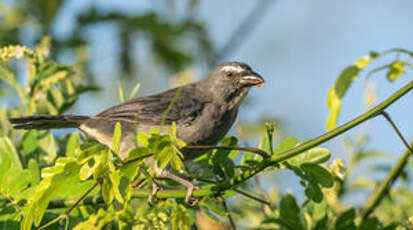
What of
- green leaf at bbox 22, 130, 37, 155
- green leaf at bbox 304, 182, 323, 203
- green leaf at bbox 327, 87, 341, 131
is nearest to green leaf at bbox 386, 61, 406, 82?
green leaf at bbox 327, 87, 341, 131

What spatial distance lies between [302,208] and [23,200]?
1.23 metres

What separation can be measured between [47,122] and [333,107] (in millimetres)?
1720

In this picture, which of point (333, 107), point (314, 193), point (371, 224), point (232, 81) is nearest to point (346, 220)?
point (371, 224)

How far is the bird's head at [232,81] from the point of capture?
4.40 meters

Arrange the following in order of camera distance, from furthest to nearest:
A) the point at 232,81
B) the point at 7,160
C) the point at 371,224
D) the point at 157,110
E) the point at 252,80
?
the point at 232,81 < the point at 252,80 < the point at 157,110 < the point at 7,160 < the point at 371,224

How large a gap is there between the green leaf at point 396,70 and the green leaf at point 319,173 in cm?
62

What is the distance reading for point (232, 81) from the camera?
4.58 meters

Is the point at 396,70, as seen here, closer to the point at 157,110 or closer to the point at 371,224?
the point at 371,224

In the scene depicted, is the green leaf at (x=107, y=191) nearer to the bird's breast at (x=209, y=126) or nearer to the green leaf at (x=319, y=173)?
the green leaf at (x=319, y=173)

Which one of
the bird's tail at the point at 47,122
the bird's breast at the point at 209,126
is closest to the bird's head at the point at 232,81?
the bird's breast at the point at 209,126

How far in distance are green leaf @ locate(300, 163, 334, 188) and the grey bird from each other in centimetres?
132

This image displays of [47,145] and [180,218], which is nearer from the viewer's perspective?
[180,218]

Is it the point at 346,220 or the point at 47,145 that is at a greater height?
the point at 47,145

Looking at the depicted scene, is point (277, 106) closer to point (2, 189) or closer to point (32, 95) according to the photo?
point (32, 95)
